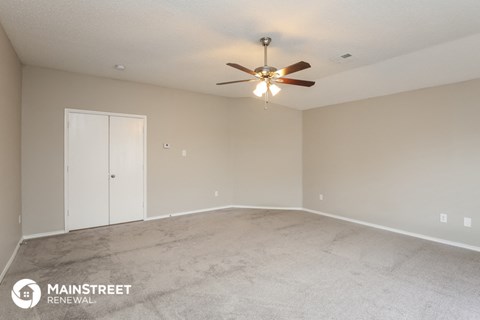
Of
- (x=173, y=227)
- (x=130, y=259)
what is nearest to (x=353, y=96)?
(x=173, y=227)

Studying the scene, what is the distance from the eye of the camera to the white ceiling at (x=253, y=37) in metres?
2.37

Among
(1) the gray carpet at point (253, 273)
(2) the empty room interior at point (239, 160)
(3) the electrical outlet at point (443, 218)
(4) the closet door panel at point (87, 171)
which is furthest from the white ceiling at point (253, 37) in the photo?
(1) the gray carpet at point (253, 273)

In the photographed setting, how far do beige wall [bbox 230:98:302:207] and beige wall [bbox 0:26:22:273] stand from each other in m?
4.01

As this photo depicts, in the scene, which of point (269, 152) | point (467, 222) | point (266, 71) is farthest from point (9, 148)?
point (467, 222)

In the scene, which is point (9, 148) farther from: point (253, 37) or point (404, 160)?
point (404, 160)

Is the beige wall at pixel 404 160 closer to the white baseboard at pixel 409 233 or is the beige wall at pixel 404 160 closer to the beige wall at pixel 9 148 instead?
the white baseboard at pixel 409 233

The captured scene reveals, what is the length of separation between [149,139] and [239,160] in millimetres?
2164

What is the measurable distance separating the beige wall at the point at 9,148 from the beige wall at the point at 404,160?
17.2 ft

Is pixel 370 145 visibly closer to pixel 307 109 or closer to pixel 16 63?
pixel 307 109

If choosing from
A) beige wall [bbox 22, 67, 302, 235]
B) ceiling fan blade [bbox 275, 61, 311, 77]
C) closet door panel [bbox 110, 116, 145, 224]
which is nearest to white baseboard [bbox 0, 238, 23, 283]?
beige wall [bbox 22, 67, 302, 235]

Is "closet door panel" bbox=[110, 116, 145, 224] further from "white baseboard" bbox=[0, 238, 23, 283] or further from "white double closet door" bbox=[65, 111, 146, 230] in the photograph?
"white baseboard" bbox=[0, 238, 23, 283]

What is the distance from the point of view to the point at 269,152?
237 inches

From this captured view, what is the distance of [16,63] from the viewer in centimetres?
347

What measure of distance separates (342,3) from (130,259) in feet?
12.0
